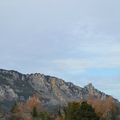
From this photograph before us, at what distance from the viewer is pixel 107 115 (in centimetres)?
14888

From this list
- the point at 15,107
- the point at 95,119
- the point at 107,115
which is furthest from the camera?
the point at 15,107

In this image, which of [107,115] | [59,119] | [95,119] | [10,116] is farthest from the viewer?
[10,116]

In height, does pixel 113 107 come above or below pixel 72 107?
above

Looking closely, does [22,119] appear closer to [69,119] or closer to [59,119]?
[59,119]

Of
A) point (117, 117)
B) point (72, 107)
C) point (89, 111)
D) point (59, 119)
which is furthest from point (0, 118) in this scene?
point (89, 111)

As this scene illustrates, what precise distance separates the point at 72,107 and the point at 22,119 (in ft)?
210

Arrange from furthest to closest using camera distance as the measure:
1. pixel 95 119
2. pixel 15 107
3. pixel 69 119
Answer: pixel 15 107 < pixel 69 119 < pixel 95 119

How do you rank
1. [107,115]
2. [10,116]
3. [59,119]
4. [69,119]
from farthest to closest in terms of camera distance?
[10,116] < [107,115] < [59,119] < [69,119]

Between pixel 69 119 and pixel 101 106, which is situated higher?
pixel 101 106

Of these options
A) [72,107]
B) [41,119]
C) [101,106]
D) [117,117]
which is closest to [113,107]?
[101,106]

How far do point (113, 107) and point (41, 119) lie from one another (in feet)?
105

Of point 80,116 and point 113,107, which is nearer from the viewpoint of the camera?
point 80,116

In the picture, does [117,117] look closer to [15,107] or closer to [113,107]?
[113,107]

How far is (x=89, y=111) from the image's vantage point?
320 ft
